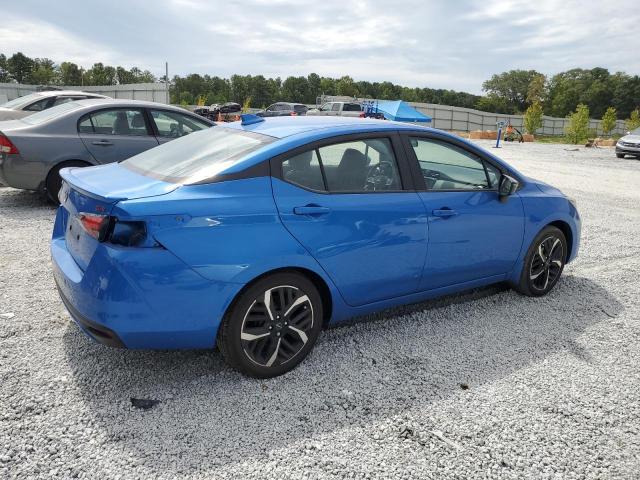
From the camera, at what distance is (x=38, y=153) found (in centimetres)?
676

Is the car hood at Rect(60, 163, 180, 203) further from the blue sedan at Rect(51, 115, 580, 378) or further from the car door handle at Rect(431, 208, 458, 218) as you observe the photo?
the car door handle at Rect(431, 208, 458, 218)

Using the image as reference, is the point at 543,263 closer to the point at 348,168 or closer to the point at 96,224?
the point at 348,168

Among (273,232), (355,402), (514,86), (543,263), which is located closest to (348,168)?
(273,232)

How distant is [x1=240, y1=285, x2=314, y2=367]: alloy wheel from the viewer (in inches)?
118

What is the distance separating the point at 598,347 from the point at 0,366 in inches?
160

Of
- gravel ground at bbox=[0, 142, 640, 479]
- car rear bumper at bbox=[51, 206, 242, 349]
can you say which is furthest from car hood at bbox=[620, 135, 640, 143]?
car rear bumper at bbox=[51, 206, 242, 349]

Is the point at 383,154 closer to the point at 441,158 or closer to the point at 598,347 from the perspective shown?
the point at 441,158

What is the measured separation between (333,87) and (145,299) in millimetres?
110727

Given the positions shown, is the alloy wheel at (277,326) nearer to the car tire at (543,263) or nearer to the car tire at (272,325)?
the car tire at (272,325)

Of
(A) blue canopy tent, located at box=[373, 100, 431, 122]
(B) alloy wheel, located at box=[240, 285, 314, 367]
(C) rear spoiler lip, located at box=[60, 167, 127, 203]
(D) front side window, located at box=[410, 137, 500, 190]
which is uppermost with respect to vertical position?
(A) blue canopy tent, located at box=[373, 100, 431, 122]

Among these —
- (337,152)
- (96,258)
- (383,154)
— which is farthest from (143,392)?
(383,154)

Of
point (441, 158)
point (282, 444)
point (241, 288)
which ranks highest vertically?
point (441, 158)

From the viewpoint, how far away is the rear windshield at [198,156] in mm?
3049

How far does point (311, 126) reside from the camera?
3.53 m
